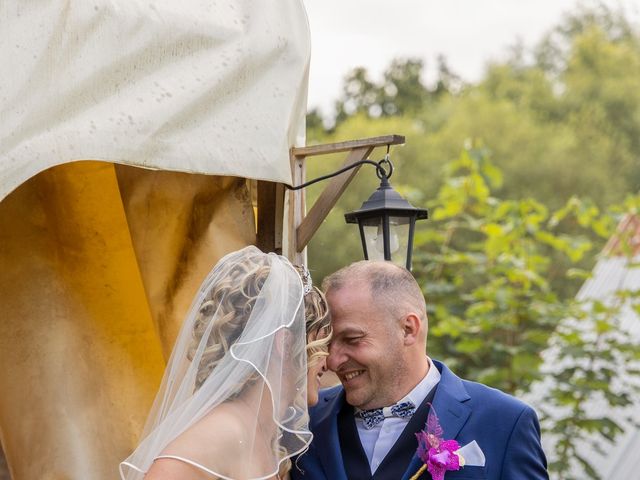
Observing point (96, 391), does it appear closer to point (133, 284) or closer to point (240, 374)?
point (133, 284)

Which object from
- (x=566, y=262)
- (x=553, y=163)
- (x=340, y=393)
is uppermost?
(x=340, y=393)

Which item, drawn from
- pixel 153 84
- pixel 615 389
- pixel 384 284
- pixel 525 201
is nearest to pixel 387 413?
pixel 384 284

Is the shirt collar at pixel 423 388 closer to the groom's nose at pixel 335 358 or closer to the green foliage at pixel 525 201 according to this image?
the groom's nose at pixel 335 358

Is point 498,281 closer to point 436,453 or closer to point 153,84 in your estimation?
point 436,453

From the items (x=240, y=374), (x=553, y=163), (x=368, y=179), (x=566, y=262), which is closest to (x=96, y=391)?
(x=240, y=374)

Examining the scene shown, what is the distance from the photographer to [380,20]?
124ft

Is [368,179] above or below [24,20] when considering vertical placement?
below

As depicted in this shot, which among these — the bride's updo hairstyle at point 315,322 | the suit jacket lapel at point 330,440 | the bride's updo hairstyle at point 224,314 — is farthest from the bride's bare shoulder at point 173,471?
the suit jacket lapel at point 330,440

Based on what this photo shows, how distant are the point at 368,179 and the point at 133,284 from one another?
21943mm

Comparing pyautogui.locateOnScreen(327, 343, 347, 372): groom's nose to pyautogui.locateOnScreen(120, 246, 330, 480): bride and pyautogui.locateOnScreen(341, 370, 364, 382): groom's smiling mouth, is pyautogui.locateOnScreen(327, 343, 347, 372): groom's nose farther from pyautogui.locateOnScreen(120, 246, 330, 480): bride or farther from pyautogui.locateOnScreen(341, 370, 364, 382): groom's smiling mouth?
pyautogui.locateOnScreen(120, 246, 330, 480): bride

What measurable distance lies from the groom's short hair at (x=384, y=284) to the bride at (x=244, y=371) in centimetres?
35

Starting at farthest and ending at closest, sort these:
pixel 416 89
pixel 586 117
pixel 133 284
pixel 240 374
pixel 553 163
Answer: pixel 416 89, pixel 586 117, pixel 553 163, pixel 133 284, pixel 240 374

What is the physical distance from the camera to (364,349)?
10.6ft

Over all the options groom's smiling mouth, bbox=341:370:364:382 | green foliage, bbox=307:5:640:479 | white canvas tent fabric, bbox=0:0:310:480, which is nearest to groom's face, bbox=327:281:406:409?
groom's smiling mouth, bbox=341:370:364:382
